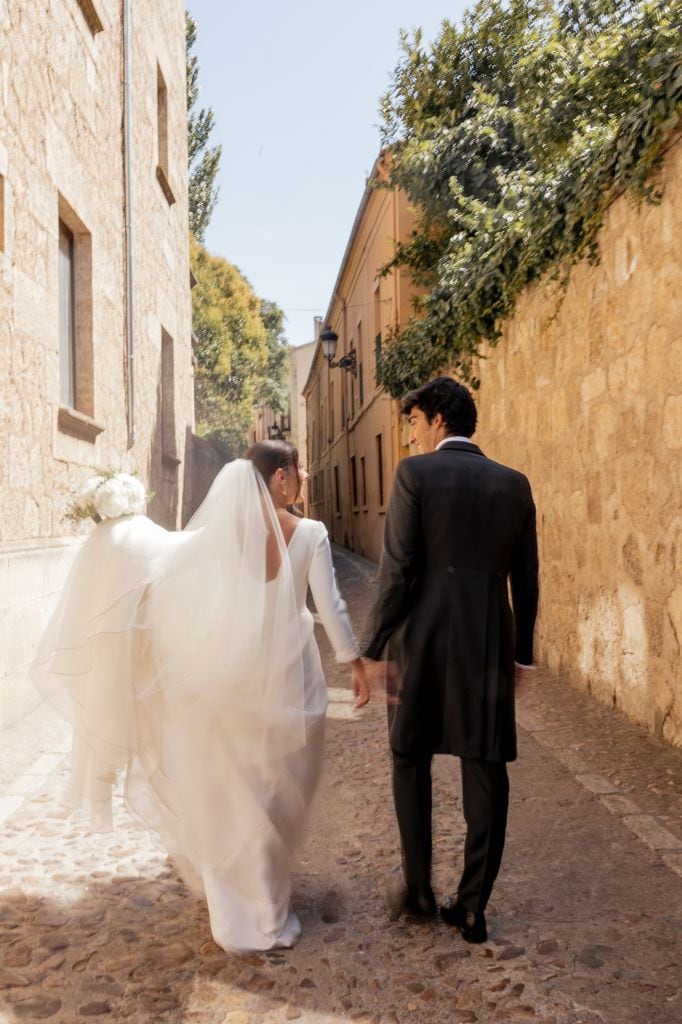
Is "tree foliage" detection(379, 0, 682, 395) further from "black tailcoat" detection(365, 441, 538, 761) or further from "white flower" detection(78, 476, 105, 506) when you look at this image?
"white flower" detection(78, 476, 105, 506)

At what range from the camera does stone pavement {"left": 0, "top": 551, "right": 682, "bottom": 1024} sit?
2717 millimetres

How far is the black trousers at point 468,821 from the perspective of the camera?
10.3 feet

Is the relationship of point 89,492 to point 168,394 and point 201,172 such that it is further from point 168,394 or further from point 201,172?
point 201,172

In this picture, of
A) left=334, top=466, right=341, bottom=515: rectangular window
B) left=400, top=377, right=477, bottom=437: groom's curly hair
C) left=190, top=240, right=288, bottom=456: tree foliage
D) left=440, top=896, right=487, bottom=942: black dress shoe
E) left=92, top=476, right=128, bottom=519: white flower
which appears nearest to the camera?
left=440, top=896, right=487, bottom=942: black dress shoe

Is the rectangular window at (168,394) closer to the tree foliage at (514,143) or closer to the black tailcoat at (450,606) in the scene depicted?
the tree foliage at (514,143)

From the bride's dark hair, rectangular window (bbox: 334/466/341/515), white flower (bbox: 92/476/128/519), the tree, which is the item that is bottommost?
white flower (bbox: 92/476/128/519)

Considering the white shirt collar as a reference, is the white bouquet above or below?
below

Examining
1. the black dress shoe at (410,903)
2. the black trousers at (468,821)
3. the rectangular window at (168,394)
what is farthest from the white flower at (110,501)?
the rectangular window at (168,394)

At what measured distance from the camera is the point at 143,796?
11.3 ft

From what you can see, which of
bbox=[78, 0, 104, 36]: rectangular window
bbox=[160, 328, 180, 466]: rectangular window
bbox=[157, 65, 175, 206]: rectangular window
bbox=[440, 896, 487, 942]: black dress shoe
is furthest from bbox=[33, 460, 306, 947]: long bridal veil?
bbox=[157, 65, 175, 206]: rectangular window

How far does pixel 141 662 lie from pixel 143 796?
48 cm

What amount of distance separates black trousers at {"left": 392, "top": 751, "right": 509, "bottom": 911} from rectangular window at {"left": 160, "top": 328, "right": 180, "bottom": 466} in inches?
399

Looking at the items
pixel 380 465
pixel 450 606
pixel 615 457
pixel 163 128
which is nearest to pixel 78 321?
pixel 615 457

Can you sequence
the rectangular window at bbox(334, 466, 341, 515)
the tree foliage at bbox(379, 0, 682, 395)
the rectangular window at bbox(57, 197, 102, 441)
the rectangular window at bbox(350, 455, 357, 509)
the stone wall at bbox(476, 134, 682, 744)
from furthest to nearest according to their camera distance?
the rectangular window at bbox(334, 466, 341, 515)
the rectangular window at bbox(350, 455, 357, 509)
the rectangular window at bbox(57, 197, 102, 441)
the tree foliage at bbox(379, 0, 682, 395)
the stone wall at bbox(476, 134, 682, 744)
